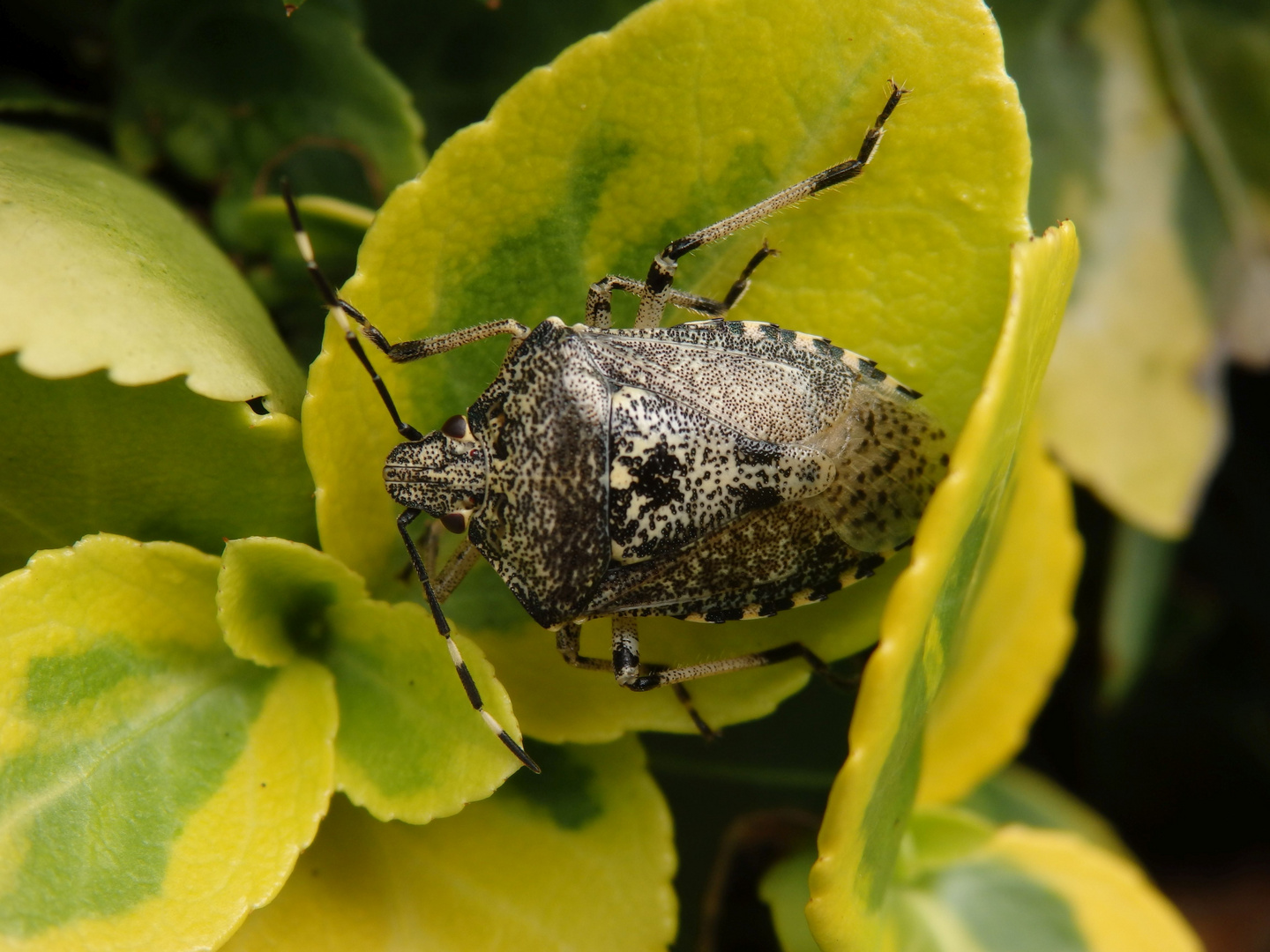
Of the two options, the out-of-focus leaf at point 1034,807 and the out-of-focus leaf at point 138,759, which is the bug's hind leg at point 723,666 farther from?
the out-of-focus leaf at point 1034,807

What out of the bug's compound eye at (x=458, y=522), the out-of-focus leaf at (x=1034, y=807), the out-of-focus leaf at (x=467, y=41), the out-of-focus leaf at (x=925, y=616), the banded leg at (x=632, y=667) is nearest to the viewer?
the out-of-focus leaf at (x=925, y=616)

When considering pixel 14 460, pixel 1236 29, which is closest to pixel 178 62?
pixel 14 460

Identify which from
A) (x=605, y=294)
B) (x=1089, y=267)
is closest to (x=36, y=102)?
(x=605, y=294)

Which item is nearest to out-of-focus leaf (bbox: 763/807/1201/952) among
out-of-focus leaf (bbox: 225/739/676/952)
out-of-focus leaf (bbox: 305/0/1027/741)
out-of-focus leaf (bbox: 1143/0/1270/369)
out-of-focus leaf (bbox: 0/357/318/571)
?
out-of-focus leaf (bbox: 225/739/676/952)

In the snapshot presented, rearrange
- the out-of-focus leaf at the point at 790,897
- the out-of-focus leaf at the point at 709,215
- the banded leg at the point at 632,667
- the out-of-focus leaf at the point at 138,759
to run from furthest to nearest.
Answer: the out-of-focus leaf at the point at 790,897
the banded leg at the point at 632,667
the out-of-focus leaf at the point at 709,215
the out-of-focus leaf at the point at 138,759

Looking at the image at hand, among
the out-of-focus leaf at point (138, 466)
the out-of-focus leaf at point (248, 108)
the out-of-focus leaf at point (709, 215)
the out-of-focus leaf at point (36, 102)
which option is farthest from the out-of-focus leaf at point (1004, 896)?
the out-of-focus leaf at point (36, 102)

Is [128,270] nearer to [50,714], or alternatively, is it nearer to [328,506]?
[328,506]
